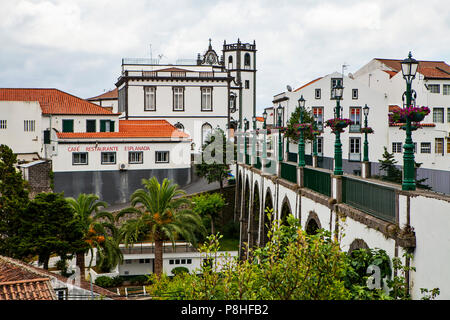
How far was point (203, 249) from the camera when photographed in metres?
9.30

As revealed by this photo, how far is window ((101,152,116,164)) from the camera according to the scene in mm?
42906

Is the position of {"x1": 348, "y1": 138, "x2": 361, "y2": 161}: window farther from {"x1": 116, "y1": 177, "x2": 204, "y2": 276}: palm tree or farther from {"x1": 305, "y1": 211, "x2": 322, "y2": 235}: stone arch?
{"x1": 305, "y1": 211, "x2": 322, "y2": 235}: stone arch

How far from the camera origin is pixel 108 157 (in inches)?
1695

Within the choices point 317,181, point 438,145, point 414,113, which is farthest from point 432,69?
point 414,113

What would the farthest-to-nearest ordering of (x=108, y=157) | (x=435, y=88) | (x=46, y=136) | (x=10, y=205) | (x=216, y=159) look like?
(x=216, y=159), (x=46, y=136), (x=435, y=88), (x=108, y=157), (x=10, y=205)

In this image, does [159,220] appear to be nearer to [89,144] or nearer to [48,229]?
[48,229]

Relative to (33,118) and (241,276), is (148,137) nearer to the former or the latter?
(33,118)

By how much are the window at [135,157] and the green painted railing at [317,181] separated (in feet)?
84.2

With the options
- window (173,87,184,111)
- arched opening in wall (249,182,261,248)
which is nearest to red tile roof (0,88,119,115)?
window (173,87,184,111)

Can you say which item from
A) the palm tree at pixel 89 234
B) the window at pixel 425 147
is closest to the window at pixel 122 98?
the palm tree at pixel 89 234

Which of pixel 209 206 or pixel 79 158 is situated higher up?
pixel 79 158

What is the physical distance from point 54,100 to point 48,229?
81.3 feet
